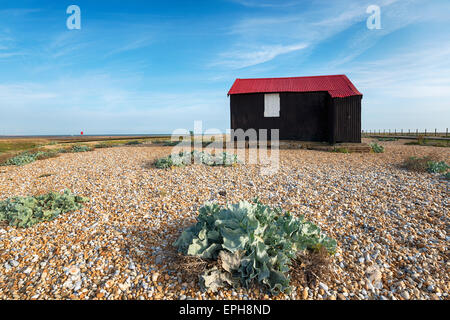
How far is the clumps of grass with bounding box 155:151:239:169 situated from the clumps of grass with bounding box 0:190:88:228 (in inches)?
155

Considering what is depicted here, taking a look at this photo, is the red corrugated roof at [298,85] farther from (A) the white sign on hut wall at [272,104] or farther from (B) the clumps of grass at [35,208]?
(B) the clumps of grass at [35,208]

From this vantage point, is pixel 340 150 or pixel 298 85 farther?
pixel 298 85

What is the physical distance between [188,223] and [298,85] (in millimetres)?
14705

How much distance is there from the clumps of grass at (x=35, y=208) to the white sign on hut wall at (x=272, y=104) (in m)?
13.3

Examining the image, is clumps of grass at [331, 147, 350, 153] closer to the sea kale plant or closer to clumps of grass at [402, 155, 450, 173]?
clumps of grass at [402, 155, 450, 173]

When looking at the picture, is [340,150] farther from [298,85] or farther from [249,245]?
[249,245]

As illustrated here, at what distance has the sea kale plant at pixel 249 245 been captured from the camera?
3088mm

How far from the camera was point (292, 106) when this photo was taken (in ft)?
53.1

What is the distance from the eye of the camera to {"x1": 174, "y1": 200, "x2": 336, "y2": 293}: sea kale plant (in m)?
3.09

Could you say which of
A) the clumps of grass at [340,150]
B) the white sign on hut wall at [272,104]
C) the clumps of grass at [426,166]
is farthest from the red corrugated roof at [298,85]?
the clumps of grass at [426,166]

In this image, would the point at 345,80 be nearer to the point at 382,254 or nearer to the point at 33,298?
the point at 382,254

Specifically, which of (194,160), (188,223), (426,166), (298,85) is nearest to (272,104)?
(298,85)

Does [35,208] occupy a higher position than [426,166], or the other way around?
[426,166]
